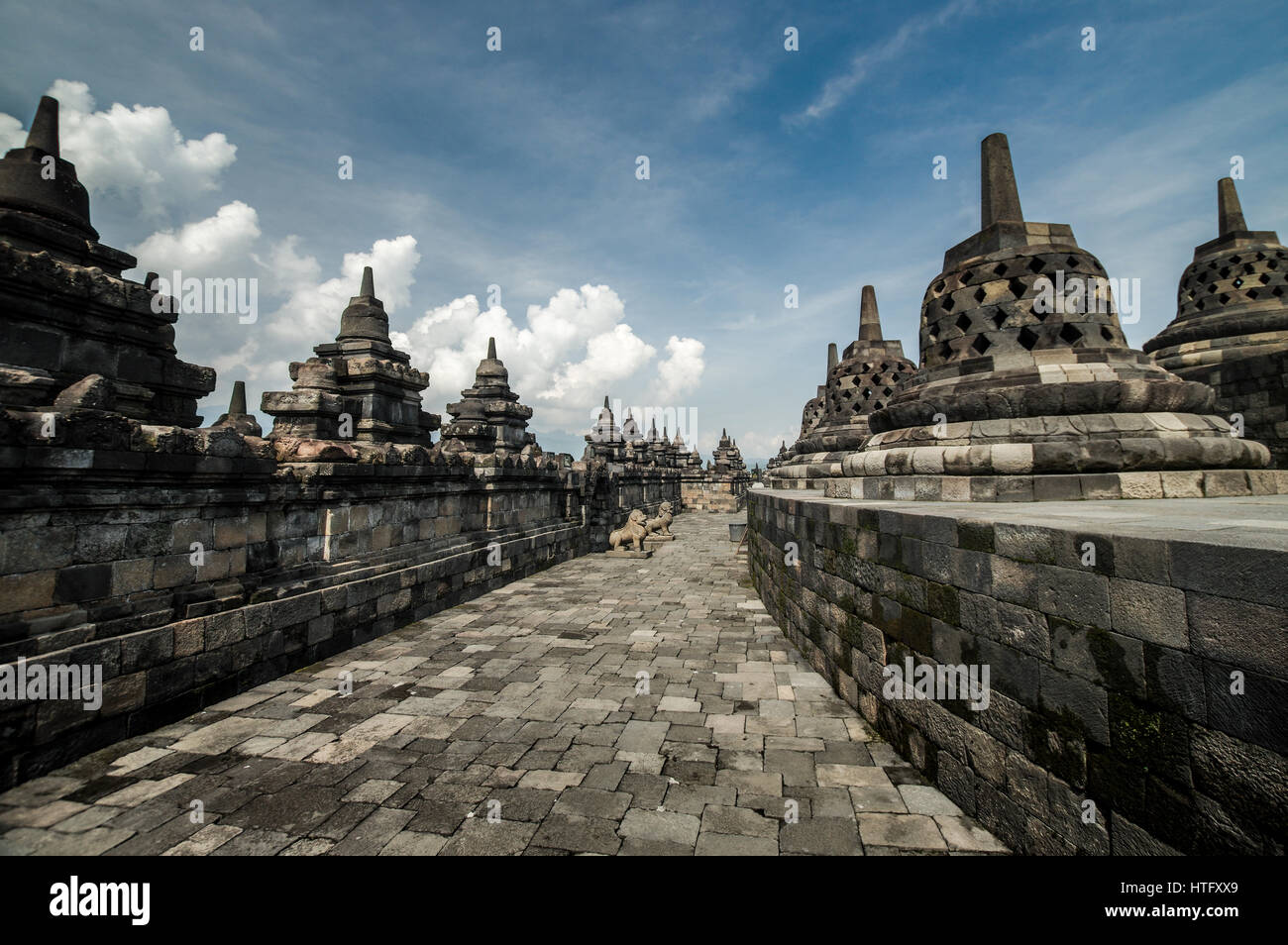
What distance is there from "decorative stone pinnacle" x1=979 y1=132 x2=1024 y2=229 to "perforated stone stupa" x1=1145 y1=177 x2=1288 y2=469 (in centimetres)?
505

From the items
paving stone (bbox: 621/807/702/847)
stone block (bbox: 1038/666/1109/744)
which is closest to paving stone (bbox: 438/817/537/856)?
paving stone (bbox: 621/807/702/847)

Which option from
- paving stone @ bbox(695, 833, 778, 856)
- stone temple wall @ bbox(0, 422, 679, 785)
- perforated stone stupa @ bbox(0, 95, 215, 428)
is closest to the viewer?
paving stone @ bbox(695, 833, 778, 856)

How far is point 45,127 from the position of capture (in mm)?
4828

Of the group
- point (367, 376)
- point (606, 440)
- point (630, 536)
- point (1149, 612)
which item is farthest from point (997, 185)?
point (606, 440)

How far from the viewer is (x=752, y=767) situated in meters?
3.43

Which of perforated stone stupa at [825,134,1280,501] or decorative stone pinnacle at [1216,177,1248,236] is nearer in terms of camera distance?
perforated stone stupa at [825,134,1280,501]

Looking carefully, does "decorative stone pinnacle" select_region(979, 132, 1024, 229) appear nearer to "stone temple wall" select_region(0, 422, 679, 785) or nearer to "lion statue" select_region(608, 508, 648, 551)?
"stone temple wall" select_region(0, 422, 679, 785)

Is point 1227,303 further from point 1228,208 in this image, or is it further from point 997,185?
point 997,185

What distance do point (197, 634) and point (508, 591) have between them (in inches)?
202

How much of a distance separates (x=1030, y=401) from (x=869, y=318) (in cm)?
759

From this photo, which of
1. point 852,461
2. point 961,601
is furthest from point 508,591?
point 961,601

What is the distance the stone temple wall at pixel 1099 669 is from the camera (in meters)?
1.63

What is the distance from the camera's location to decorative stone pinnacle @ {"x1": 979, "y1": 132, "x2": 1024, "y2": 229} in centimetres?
562
